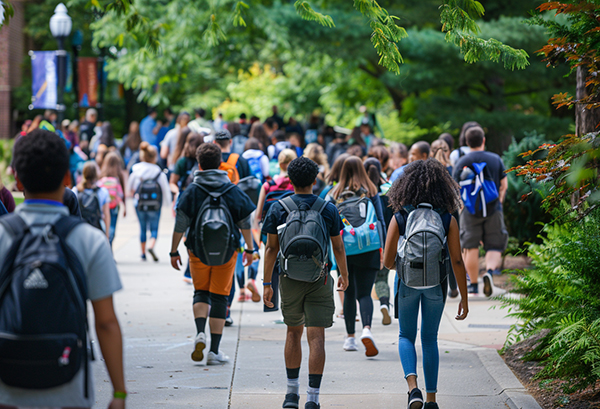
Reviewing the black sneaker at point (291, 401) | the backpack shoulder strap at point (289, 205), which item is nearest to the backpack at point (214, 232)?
the backpack shoulder strap at point (289, 205)

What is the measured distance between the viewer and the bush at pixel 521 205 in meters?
10.7

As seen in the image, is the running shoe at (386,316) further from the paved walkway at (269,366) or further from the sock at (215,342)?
the sock at (215,342)

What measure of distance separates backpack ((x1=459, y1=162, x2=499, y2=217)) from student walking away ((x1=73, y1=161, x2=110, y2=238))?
189 inches

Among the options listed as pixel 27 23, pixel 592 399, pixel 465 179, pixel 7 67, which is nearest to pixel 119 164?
pixel 465 179

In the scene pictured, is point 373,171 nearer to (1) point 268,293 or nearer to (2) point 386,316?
(2) point 386,316

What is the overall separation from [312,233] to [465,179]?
14.4 feet

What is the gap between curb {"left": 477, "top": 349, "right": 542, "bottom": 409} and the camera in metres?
Result: 5.13

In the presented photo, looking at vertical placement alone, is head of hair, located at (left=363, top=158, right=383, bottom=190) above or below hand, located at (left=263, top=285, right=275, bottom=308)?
above

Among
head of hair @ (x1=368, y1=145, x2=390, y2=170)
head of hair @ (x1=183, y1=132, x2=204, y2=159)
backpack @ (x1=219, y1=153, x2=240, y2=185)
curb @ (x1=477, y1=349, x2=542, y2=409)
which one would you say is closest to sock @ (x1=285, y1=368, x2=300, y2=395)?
curb @ (x1=477, y1=349, x2=542, y2=409)

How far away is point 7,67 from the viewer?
31.5m

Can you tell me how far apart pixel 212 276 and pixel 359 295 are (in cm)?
141

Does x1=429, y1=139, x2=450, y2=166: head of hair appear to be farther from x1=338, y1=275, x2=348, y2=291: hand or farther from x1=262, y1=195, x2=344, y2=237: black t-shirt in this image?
x1=262, y1=195, x2=344, y2=237: black t-shirt

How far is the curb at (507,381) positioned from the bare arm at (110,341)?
3.26m

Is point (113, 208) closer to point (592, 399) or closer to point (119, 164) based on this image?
point (119, 164)
